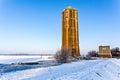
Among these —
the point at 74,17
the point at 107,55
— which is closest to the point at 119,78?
the point at 107,55

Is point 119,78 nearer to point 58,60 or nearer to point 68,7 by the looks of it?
point 58,60

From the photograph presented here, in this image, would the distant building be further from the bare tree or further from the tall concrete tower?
the bare tree

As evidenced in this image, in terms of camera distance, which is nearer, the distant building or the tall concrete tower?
the distant building

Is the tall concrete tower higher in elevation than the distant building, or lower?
higher

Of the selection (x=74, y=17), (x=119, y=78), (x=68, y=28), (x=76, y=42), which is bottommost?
(x=119, y=78)

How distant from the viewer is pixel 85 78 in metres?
14.0

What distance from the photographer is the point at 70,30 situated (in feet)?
272

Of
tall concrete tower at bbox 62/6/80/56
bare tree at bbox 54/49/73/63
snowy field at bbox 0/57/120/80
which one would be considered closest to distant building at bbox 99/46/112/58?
tall concrete tower at bbox 62/6/80/56

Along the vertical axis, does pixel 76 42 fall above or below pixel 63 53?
above

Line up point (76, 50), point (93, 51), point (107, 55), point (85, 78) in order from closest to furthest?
point (85, 78) → point (107, 55) → point (76, 50) → point (93, 51)

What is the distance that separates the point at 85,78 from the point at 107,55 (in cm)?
5140

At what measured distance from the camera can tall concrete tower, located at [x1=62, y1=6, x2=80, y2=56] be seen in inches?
3223

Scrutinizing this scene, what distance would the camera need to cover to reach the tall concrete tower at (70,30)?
81.9 meters

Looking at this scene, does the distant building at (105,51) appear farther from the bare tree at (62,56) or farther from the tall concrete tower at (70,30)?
the bare tree at (62,56)
